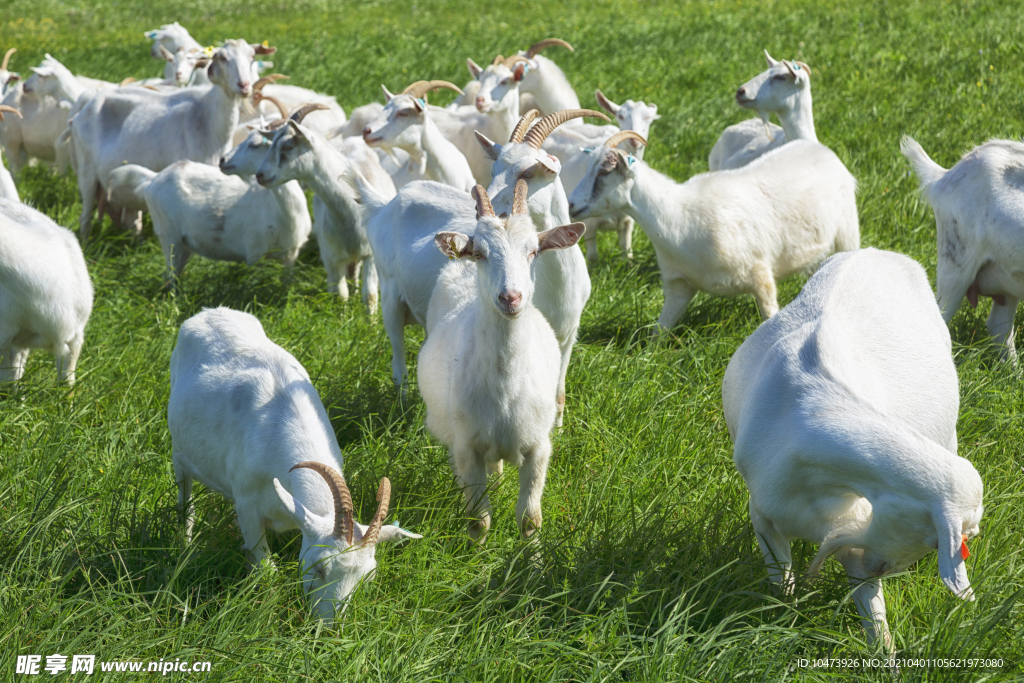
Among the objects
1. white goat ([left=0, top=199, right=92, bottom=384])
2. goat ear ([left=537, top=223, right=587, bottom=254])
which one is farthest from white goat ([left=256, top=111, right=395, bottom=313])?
goat ear ([left=537, top=223, right=587, bottom=254])

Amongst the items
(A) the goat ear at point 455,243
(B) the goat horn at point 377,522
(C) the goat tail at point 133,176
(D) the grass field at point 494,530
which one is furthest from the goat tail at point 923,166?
(C) the goat tail at point 133,176

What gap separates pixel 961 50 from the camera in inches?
441

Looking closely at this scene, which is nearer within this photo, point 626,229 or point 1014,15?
point 626,229

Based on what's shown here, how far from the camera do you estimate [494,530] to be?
12.2 feet

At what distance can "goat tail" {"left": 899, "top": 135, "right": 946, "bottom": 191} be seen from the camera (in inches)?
213

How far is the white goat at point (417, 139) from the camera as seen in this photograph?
6.64 meters

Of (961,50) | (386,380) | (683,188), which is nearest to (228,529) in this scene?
(386,380)

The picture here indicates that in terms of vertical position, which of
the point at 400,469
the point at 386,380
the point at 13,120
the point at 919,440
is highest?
the point at 919,440

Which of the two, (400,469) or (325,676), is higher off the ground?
(325,676)

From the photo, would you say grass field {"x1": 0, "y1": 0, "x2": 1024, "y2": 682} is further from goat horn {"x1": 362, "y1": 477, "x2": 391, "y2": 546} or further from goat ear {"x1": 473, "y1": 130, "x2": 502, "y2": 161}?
goat ear {"x1": 473, "y1": 130, "x2": 502, "y2": 161}

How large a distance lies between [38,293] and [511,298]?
108 inches

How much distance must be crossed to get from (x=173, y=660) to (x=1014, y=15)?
14.1 metres

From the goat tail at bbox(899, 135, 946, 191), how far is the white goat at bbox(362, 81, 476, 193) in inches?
123

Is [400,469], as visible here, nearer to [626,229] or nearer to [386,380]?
[386,380]
